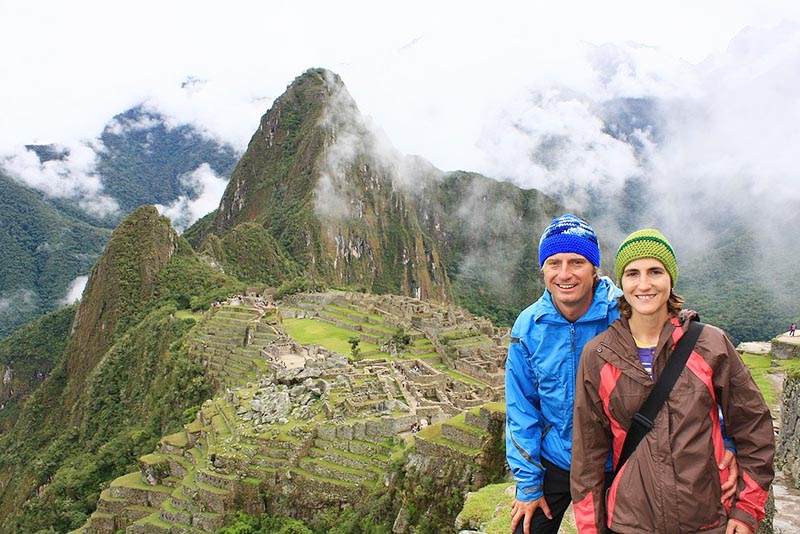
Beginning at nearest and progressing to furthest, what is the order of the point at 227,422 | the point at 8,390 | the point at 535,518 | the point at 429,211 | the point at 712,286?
the point at 535,518, the point at 227,422, the point at 8,390, the point at 712,286, the point at 429,211

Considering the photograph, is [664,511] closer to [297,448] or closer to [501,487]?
[501,487]

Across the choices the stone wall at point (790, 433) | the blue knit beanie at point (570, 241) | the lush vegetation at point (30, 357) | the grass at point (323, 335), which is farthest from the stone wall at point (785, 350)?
the lush vegetation at point (30, 357)

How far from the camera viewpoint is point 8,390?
75.3 m

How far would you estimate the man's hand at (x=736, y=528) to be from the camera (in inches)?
127

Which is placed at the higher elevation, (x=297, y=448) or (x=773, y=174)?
(x=773, y=174)

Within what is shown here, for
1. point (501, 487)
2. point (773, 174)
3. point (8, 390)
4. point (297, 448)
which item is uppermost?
point (773, 174)

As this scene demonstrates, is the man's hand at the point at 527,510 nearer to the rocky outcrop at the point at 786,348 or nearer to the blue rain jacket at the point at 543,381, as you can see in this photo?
the blue rain jacket at the point at 543,381

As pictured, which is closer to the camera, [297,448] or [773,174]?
[297,448]

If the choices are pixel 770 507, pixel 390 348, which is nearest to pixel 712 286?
pixel 390 348

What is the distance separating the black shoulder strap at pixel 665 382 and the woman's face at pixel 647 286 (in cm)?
21

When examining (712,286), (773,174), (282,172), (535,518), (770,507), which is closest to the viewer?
(535,518)

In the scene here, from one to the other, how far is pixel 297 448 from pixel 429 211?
529 feet

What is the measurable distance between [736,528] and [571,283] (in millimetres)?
1686

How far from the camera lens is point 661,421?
10.6 feet
